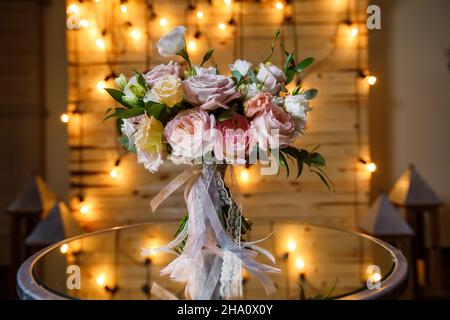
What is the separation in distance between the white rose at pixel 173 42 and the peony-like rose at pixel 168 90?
10 centimetres

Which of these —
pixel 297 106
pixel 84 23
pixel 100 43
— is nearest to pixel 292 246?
pixel 297 106

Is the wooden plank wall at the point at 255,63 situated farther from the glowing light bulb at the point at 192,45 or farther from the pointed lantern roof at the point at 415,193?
the pointed lantern roof at the point at 415,193

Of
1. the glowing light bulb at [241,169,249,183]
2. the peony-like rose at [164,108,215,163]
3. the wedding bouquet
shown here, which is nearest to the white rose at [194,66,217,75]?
the wedding bouquet

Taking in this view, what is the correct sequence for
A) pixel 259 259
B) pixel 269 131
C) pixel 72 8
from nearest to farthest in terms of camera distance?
1. pixel 269 131
2. pixel 259 259
3. pixel 72 8

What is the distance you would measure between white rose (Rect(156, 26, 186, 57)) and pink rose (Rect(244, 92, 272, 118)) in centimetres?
23

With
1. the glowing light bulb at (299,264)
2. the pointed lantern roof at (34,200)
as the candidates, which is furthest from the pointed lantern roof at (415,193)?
the pointed lantern roof at (34,200)

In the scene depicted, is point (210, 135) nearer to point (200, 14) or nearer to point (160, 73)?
point (160, 73)

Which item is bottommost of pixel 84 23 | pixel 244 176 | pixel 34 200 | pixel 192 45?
pixel 34 200

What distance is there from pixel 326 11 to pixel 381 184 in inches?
45.1

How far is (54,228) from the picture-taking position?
6.89 ft

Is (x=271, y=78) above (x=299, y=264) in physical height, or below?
above

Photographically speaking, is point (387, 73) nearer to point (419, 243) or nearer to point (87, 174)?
point (419, 243)

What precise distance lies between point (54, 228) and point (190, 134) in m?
1.48

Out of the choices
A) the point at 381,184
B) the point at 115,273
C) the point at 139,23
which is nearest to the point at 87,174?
the point at 139,23
